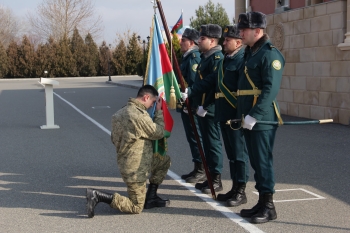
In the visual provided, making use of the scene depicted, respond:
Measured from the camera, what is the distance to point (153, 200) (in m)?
5.70

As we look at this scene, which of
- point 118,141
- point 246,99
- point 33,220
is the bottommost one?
point 33,220

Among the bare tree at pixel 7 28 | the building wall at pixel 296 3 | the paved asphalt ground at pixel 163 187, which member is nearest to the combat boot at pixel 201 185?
the paved asphalt ground at pixel 163 187

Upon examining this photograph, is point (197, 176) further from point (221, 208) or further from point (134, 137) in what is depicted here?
point (134, 137)

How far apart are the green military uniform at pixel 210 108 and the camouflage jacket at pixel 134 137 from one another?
3.36 ft

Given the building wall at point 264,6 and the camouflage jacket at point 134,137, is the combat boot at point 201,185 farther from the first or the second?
the building wall at point 264,6

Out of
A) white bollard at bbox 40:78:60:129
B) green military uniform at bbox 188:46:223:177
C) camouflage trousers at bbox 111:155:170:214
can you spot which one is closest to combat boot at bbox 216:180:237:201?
green military uniform at bbox 188:46:223:177

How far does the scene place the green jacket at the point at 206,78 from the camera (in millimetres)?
6183

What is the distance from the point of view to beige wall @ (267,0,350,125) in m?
12.6

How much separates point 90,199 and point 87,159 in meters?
3.36

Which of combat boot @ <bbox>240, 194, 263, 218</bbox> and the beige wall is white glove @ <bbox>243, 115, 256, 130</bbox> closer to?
combat boot @ <bbox>240, 194, 263, 218</bbox>

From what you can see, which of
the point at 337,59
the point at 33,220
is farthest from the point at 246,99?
the point at 337,59

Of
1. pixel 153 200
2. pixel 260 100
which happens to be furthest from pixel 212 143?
pixel 260 100

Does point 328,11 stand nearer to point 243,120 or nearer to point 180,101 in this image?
point 180,101

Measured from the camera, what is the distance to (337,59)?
12719 millimetres
